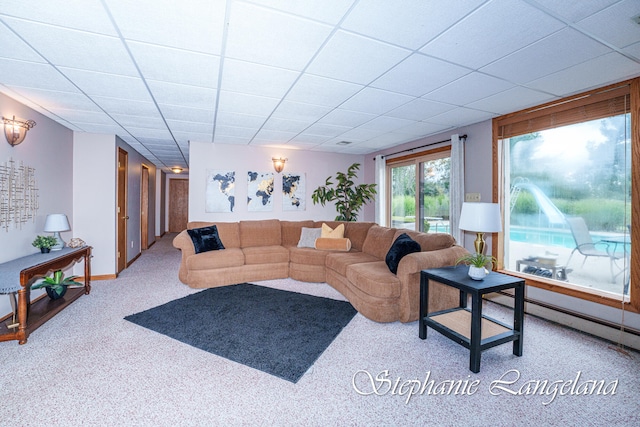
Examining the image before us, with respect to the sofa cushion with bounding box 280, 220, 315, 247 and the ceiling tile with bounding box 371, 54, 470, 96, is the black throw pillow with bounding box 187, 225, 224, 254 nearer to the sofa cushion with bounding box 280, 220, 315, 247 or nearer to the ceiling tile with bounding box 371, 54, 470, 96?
the sofa cushion with bounding box 280, 220, 315, 247

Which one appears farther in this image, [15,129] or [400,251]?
[400,251]

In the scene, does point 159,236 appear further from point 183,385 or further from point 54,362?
point 183,385

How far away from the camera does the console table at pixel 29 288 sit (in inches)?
101

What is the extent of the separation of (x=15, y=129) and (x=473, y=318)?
4918 millimetres

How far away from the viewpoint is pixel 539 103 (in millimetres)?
3268

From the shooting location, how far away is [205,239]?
15.0 feet

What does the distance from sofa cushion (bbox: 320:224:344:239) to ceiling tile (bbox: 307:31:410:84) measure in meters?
2.77

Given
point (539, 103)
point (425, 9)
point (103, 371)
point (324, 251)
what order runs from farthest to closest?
point (324, 251), point (539, 103), point (103, 371), point (425, 9)

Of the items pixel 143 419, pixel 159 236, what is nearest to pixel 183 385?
pixel 143 419

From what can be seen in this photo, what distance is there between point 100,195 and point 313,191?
149 inches

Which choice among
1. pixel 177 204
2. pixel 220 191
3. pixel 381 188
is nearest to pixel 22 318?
pixel 220 191

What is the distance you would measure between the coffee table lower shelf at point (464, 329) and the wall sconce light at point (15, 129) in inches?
186

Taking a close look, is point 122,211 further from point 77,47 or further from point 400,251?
point 400,251

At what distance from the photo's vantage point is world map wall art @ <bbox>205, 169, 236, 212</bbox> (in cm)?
536
